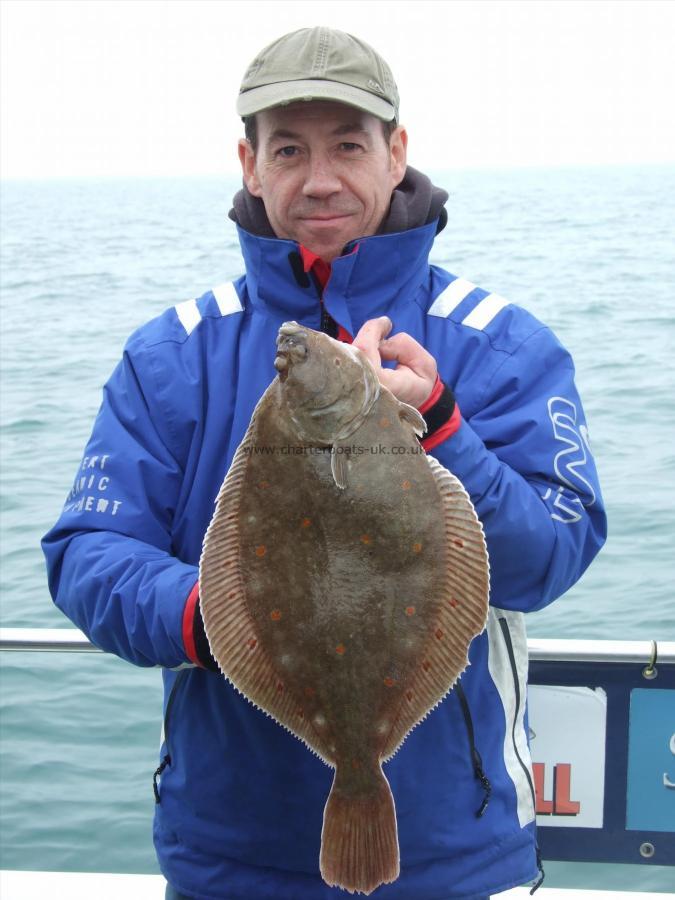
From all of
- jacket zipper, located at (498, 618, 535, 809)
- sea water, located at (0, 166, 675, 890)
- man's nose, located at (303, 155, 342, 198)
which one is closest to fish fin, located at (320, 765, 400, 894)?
jacket zipper, located at (498, 618, 535, 809)

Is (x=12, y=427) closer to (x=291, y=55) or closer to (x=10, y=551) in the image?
(x=10, y=551)

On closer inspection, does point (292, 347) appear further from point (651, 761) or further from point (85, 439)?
point (85, 439)

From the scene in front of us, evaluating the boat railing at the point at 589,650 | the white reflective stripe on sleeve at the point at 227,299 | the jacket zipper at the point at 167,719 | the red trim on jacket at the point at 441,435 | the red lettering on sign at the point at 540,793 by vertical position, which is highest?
the white reflective stripe on sleeve at the point at 227,299

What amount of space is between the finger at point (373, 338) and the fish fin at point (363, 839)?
0.77 meters

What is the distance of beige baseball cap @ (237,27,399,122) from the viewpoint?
2.40m

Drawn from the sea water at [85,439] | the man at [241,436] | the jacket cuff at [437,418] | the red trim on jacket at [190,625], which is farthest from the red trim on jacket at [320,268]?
the sea water at [85,439]

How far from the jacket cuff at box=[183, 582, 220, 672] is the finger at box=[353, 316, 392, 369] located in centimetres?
57

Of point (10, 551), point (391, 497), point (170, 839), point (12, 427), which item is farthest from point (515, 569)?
point (12, 427)

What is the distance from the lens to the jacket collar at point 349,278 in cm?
245

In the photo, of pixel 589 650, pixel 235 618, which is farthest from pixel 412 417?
pixel 589 650

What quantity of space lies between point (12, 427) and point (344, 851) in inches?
471

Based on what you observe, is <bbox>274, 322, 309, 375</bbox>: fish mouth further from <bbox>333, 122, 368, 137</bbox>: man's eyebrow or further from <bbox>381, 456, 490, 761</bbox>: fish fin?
<bbox>333, 122, 368, 137</bbox>: man's eyebrow

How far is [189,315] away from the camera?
8.54 ft

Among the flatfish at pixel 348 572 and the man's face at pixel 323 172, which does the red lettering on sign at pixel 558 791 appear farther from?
the man's face at pixel 323 172
